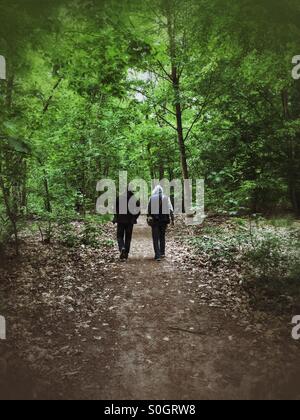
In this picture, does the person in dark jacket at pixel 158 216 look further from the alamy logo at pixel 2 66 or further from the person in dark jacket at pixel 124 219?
the alamy logo at pixel 2 66

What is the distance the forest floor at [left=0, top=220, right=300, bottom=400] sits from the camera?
14.7 ft

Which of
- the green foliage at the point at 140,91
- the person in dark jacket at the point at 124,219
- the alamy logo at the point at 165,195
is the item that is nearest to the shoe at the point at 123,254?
the person in dark jacket at the point at 124,219

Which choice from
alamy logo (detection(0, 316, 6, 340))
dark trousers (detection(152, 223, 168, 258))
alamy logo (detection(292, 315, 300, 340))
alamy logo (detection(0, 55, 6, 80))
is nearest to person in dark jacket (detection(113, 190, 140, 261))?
dark trousers (detection(152, 223, 168, 258))

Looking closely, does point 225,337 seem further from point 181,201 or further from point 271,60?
point 181,201

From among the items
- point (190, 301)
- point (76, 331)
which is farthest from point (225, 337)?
point (76, 331)

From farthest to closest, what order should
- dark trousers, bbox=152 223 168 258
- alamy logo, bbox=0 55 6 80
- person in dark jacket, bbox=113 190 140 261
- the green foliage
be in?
dark trousers, bbox=152 223 168 258
person in dark jacket, bbox=113 190 140 261
the green foliage
alamy logo, bbox=0 55 6 80

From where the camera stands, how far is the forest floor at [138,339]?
448cm

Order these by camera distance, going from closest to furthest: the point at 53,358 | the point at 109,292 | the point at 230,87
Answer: the point at 53,358, the point at 109,292, the point at 230,87

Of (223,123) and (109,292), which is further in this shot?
(223,123)

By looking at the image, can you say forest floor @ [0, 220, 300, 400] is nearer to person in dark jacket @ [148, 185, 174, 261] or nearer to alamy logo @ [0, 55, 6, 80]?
person in dark jacket @ [148, 185, 174, 261]

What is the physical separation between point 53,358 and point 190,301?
10.6 ft

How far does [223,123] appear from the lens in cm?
1266
